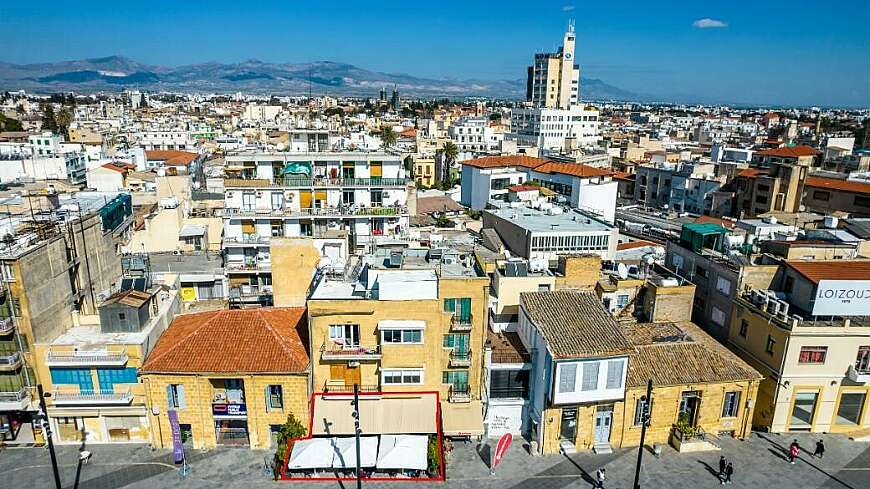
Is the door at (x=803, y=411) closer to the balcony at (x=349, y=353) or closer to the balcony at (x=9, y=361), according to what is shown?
the balcony at (x=349, y=353)

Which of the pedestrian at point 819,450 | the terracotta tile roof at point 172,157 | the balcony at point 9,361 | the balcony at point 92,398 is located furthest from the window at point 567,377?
the terracotta tile roof at point 172,157

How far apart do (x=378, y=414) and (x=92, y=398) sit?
46.7ft

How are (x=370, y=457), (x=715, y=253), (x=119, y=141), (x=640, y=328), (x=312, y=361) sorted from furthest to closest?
(x=119, y=141)
(x=715, y=253)
(x=640, y=328)
(x=312, y=361)
(x=370, y=457)

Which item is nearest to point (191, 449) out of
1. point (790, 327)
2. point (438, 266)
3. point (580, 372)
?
point (438, 266)

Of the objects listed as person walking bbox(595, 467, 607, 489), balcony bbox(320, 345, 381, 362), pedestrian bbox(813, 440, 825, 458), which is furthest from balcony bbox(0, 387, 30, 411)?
pedestrian bbox(813, 440, 825, 458)

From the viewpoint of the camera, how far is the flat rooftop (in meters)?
41.9

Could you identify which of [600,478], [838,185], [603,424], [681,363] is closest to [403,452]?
[600,478]

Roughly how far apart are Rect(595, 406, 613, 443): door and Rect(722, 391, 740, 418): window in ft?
20.4

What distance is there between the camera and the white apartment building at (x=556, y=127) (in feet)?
478

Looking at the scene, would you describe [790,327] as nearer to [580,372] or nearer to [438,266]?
[580,372]

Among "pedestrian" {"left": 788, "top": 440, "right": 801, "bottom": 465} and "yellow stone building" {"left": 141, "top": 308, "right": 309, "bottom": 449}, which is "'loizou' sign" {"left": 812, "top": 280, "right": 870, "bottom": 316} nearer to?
"pedestrian" {"left": 788, "top": 440, "right": 801, "bottom": 465}

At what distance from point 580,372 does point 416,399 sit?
27.1 feet

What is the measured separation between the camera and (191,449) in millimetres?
27875

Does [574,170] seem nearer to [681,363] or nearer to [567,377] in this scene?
[681,363]
